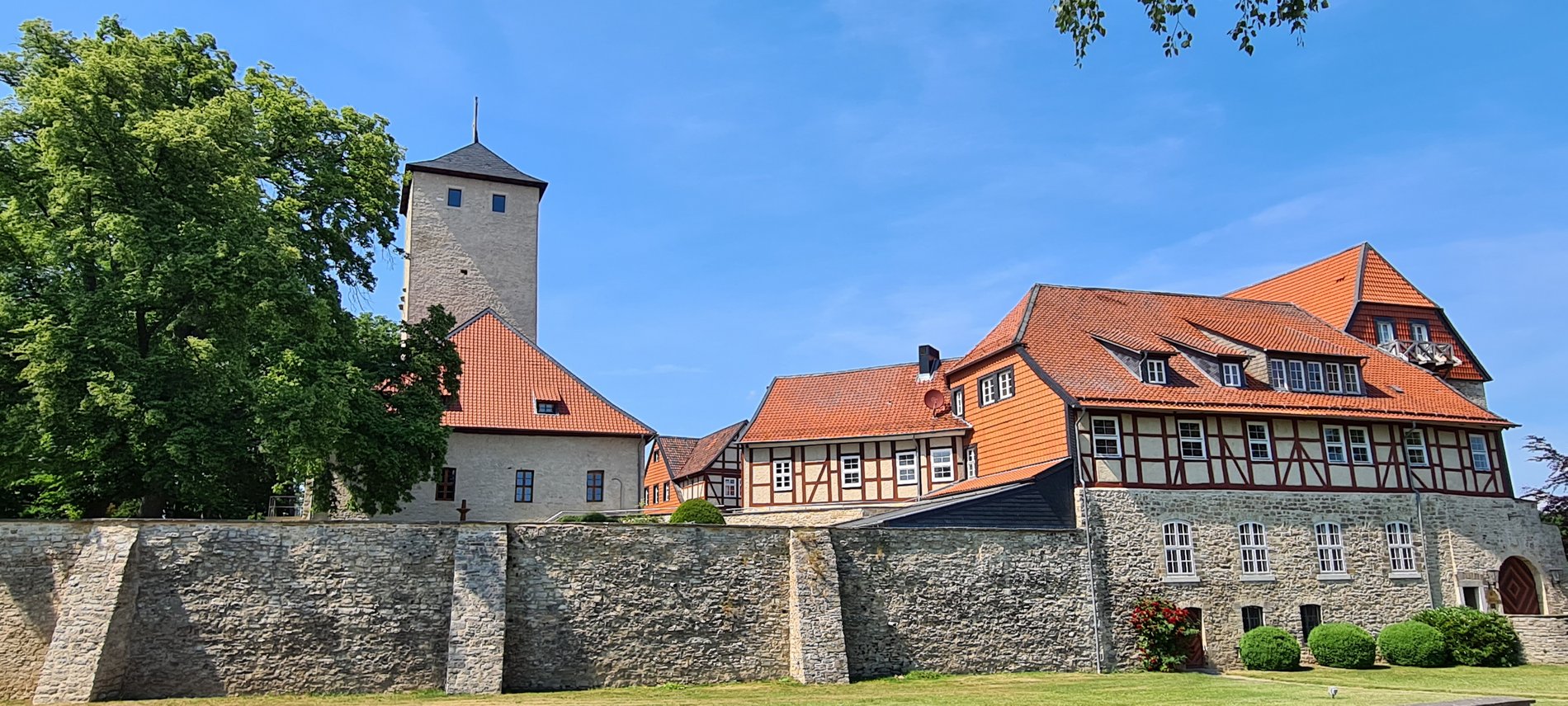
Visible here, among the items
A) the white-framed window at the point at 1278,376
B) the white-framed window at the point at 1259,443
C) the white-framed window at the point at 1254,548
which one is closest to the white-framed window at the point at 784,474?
the white-framed window at the point at 1254,548

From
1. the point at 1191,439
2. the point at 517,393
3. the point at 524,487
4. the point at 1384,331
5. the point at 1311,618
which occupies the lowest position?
the point at 1311,618

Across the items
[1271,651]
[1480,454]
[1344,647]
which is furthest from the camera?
[1480,454]

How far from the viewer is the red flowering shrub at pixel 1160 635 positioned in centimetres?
2344

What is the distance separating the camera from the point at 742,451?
3212 cm

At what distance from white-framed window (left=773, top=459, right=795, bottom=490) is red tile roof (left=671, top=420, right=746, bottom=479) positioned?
149 inches

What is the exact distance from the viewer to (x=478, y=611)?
61.1 feet

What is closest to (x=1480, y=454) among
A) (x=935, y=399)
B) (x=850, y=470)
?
(x=935, y=399)

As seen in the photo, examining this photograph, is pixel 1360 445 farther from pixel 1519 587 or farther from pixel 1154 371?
pixel 1519 587

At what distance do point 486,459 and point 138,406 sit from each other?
12228 millimetres

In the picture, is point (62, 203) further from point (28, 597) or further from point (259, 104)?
point (28, 597)

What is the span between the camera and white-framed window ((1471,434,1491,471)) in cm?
2855

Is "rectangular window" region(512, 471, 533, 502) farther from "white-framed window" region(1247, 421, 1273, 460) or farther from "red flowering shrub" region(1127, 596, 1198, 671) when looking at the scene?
"white-framed window" region(1247, 421, 1273, 460)

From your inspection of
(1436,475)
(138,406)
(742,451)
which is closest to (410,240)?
(742,451)

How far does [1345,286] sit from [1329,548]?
1268 cm
